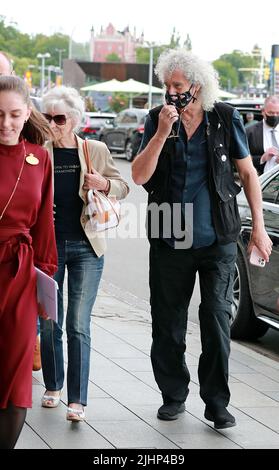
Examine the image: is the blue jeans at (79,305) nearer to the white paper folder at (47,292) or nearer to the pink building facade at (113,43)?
the white paper folder at (47,292)

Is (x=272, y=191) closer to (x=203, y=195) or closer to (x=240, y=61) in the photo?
(x=203, y=195)

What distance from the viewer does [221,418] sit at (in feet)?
19.4

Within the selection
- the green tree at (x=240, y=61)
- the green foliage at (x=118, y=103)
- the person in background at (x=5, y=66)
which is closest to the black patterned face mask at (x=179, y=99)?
the person in background at (x=5, y=66)

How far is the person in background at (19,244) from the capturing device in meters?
4.48

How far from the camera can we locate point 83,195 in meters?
5.93

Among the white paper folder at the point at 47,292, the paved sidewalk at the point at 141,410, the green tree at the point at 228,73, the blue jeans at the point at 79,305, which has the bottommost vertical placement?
the green tree at the point at 228,73

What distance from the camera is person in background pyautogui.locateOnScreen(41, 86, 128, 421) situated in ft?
19.5

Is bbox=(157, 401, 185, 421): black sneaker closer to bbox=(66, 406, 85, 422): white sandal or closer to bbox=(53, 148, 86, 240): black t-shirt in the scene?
bbox=(66, 406, 85, 422): white sandal

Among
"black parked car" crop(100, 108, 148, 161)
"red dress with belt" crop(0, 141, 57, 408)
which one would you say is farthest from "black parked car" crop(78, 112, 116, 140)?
"red dress with belt" crop(0, 141, 57, 408)

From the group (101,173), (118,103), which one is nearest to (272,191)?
(101,173)

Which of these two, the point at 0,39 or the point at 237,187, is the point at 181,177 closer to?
the point at 237,187

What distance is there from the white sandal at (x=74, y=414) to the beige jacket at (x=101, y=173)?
2.80 ft

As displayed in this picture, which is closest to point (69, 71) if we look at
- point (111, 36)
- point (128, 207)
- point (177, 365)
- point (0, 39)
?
point (0, 39)

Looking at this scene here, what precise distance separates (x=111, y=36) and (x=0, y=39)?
6522 centimetres
